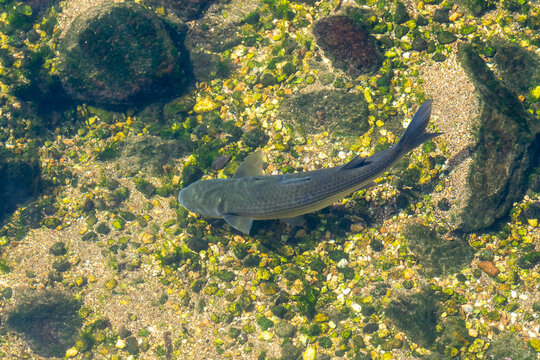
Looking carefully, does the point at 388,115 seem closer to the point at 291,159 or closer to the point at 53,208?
the point at 291,159

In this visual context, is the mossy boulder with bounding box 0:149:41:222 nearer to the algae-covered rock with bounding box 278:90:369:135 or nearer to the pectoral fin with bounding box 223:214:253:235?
the pectoral fin with bounding box 223:214:253:235

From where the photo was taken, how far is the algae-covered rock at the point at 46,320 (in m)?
7.07

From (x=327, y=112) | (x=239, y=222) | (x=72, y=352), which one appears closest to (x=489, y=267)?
(x=327, y=112)

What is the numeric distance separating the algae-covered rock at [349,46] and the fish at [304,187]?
292 cm

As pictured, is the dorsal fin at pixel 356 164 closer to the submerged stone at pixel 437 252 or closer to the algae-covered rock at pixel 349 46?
the submerged stone at pixel 437 252

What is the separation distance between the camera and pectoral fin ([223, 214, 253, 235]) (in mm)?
5797

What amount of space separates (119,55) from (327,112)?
16.8 feet

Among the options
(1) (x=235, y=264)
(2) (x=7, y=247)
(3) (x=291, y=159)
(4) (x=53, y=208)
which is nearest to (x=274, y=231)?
(1) (x=235, y=264)

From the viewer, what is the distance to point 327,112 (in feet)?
25.2

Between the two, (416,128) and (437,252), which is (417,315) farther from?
(416,128)

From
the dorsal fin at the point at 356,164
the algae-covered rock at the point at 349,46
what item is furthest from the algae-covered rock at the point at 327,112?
the dorsal fin at the point at 356,164

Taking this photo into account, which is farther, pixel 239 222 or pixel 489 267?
pixel 489 267

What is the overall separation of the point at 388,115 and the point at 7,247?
8963 mm

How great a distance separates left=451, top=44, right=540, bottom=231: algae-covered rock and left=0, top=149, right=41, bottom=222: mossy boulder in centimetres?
942
